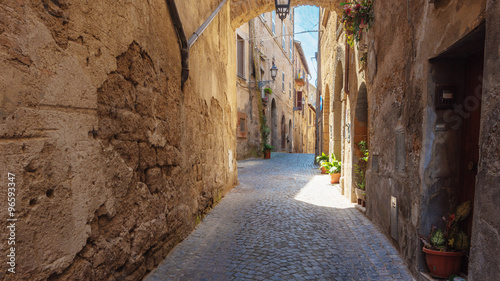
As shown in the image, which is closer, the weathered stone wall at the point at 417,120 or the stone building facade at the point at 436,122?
the stone building facade at the point at 436,122

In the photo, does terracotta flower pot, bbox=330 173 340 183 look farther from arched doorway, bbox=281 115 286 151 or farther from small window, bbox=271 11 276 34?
arched doorway, bbox=281 115 286 151

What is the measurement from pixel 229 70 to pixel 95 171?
554cm

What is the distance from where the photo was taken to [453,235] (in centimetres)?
245

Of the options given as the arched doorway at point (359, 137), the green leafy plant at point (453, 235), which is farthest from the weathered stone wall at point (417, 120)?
the arched doorway at point (359, 137)

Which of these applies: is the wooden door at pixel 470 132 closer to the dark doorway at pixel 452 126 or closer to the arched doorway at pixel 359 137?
the dark doorway at pixel 452 126

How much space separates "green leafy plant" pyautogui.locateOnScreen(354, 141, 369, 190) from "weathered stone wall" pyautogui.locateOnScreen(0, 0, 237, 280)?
10.4 ft

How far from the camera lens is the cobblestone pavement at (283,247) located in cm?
278

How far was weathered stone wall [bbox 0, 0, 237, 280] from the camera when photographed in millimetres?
1456

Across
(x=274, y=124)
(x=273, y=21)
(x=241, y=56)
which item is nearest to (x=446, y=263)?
(x=241, y=56)

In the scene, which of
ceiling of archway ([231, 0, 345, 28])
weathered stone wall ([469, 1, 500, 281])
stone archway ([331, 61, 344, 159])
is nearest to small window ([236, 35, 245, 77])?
stone archway ([331, 61, 344, 159])

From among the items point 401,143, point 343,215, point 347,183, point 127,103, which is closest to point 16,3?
point 127,103

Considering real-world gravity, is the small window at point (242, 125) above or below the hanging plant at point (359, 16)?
below

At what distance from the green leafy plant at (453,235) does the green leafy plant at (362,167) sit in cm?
293

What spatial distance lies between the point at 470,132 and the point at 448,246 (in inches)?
35.3
